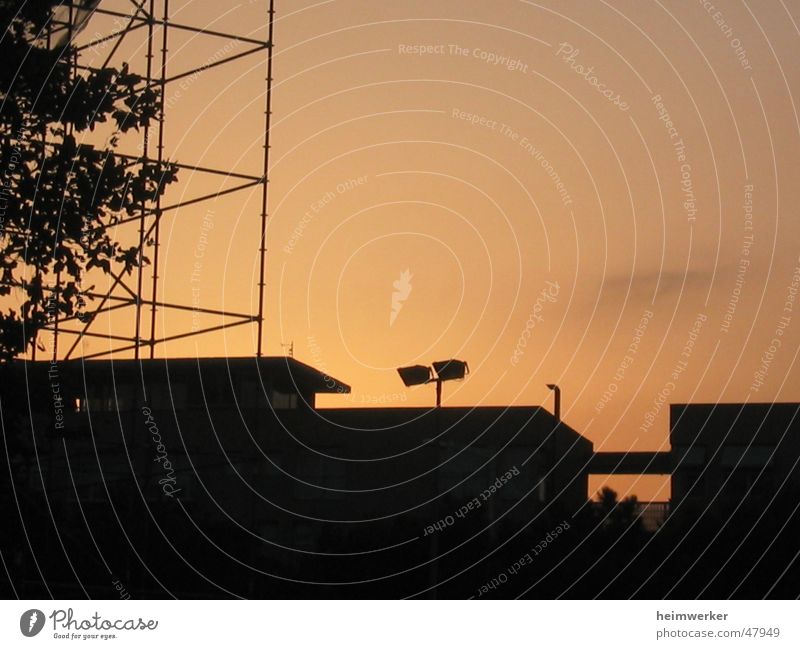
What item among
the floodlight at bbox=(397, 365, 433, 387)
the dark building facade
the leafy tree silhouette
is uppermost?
the leafy tree silhouette

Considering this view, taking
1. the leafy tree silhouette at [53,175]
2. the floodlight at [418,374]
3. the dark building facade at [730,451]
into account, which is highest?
the leafy tree silhouette at [53,175]

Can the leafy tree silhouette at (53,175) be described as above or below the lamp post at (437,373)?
above

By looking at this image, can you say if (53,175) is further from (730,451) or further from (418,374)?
(730,451)

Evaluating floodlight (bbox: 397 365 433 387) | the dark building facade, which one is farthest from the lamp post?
the dark building facade

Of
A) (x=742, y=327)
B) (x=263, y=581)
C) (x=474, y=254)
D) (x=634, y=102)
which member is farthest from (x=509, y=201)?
(x=263, y=581)

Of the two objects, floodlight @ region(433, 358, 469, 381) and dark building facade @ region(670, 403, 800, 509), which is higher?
floodlight @ region(433, 358, 469, 381)

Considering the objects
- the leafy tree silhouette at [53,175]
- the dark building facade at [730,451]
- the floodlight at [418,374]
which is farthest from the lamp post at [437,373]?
the leafy tree silhouette at [53,175]

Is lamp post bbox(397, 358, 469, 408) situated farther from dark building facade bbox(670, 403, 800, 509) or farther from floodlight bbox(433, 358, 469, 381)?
dark building facade bbox(670, 403, 800, 509)

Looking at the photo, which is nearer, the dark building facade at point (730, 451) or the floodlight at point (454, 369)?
the dark building facade at point (730, 451)

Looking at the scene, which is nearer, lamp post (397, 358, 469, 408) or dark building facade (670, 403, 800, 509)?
dark building facade (670, 403, 800, 509)

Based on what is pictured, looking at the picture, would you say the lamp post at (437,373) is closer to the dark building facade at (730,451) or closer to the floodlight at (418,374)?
the floodlight at (418,374)

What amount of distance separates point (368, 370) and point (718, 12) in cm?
279

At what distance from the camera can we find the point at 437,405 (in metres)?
8.45
